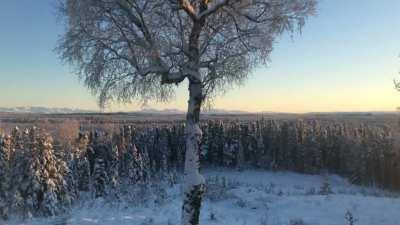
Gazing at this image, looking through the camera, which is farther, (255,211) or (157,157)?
(157,157)

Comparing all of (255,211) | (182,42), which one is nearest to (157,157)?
(255,211)

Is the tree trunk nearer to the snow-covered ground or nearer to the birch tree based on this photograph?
the birch tree

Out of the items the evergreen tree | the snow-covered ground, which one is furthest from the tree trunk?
the evergreen tree

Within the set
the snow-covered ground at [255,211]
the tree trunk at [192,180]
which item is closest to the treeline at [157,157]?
the snow-covered ground at [255,211]

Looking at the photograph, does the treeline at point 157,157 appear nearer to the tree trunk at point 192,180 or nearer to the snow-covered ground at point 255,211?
the snow-covered ground at point 255,211

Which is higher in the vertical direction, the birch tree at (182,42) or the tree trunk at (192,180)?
the birch tree at (182,42)

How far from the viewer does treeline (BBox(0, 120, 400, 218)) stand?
3709 centimetres

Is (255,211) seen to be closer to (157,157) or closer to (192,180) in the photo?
(192,180)

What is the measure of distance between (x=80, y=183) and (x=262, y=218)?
111 feet

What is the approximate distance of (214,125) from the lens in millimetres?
92062

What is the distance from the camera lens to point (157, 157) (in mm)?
84812

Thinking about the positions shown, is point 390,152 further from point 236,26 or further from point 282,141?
point 236,26

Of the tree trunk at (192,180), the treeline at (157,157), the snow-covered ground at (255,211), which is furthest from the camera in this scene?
the treeline at (157,157)

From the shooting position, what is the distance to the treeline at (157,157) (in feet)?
122
